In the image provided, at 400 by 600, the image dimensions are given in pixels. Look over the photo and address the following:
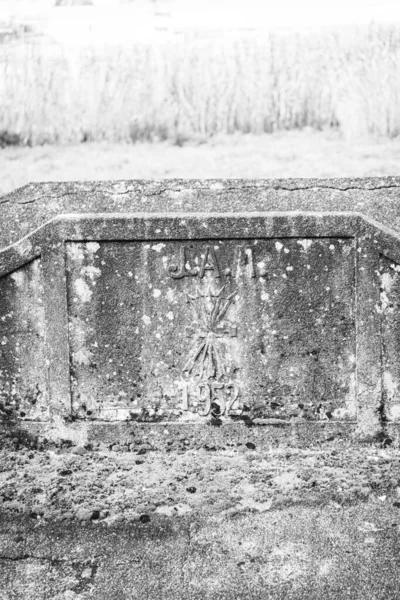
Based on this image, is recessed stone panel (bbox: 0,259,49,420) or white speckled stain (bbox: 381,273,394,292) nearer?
white speckled stain (bbox: 381,273,394,292)

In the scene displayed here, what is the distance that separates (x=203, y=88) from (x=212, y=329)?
162 cm

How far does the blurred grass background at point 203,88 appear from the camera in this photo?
15.1 feet

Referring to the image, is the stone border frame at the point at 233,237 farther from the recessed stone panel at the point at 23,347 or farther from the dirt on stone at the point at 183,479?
the dirt on stone at the point at 183,479

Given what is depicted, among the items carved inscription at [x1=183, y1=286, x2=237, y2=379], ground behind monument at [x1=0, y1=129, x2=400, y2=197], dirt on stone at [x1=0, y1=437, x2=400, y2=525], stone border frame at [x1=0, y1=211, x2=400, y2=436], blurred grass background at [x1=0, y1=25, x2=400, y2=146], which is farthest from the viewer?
blurred grass background at [x1=0, y1=25, x2=400, y2=146]

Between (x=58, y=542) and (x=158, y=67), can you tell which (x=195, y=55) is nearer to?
(x=158, y=67)

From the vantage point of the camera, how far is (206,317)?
383 cm

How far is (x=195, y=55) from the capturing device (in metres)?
4.79

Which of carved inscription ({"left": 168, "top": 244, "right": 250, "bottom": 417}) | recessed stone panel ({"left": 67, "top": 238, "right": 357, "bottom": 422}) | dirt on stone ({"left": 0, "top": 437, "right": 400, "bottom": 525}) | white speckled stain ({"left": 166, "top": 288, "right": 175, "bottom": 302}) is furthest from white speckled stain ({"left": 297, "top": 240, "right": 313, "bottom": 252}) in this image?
dirt on stone ({"left": 0, "top": 437, "right": 400, "bottom": 525})

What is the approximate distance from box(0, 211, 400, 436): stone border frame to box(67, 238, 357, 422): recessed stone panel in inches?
1.6

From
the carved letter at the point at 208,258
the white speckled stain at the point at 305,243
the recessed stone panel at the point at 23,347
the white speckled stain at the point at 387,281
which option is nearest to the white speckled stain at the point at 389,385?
the white speckled stain at the point at 387,281

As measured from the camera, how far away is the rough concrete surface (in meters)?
3.71

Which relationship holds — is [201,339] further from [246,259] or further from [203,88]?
[203,88]

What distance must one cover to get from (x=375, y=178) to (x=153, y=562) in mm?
2187

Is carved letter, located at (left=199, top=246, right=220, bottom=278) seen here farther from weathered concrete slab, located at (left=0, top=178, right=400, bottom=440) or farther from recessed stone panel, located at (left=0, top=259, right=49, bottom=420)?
recessed stone panel, located at (left=0, top=259, right=49, bottom=420)
